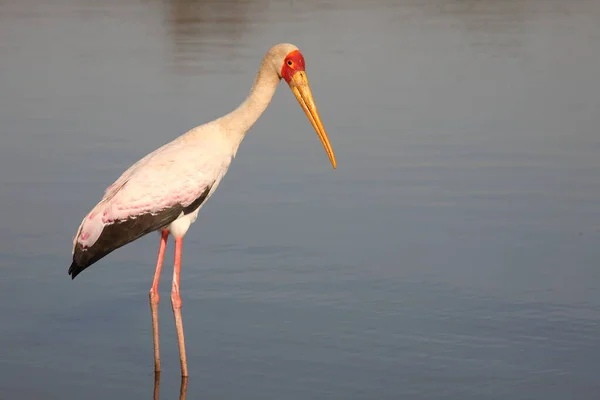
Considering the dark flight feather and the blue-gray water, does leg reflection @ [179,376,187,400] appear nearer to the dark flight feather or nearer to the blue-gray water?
the blue-gray water

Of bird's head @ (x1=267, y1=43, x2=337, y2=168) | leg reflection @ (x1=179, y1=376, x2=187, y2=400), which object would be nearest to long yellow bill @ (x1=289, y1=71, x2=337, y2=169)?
bird's head @ (x1=267, y1=43, x2=337, y2=168)

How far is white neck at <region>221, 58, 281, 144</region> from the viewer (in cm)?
708

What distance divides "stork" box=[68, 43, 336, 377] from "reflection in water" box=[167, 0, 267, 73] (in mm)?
8584

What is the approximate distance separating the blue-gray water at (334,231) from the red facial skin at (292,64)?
1.34 metres

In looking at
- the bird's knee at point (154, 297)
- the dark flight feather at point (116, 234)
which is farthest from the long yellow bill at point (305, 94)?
the bird's knee at point (154, 297)

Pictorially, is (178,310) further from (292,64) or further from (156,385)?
(292,64)

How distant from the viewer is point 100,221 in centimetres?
678

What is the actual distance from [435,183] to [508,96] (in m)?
3.81

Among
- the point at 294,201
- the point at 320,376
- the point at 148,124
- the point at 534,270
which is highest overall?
the point at 148,124

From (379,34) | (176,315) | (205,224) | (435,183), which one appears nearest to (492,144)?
(435,183)

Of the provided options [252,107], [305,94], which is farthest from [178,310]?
[305,94]

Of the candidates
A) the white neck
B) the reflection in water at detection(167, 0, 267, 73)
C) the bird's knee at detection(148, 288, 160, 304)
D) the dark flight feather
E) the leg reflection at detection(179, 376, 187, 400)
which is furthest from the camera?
the reflection in water at detection(167, 0, 267, 73)

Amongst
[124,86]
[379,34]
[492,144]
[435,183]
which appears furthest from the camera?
[379,34]

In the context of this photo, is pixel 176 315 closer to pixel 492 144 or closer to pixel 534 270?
pixel 534 270
